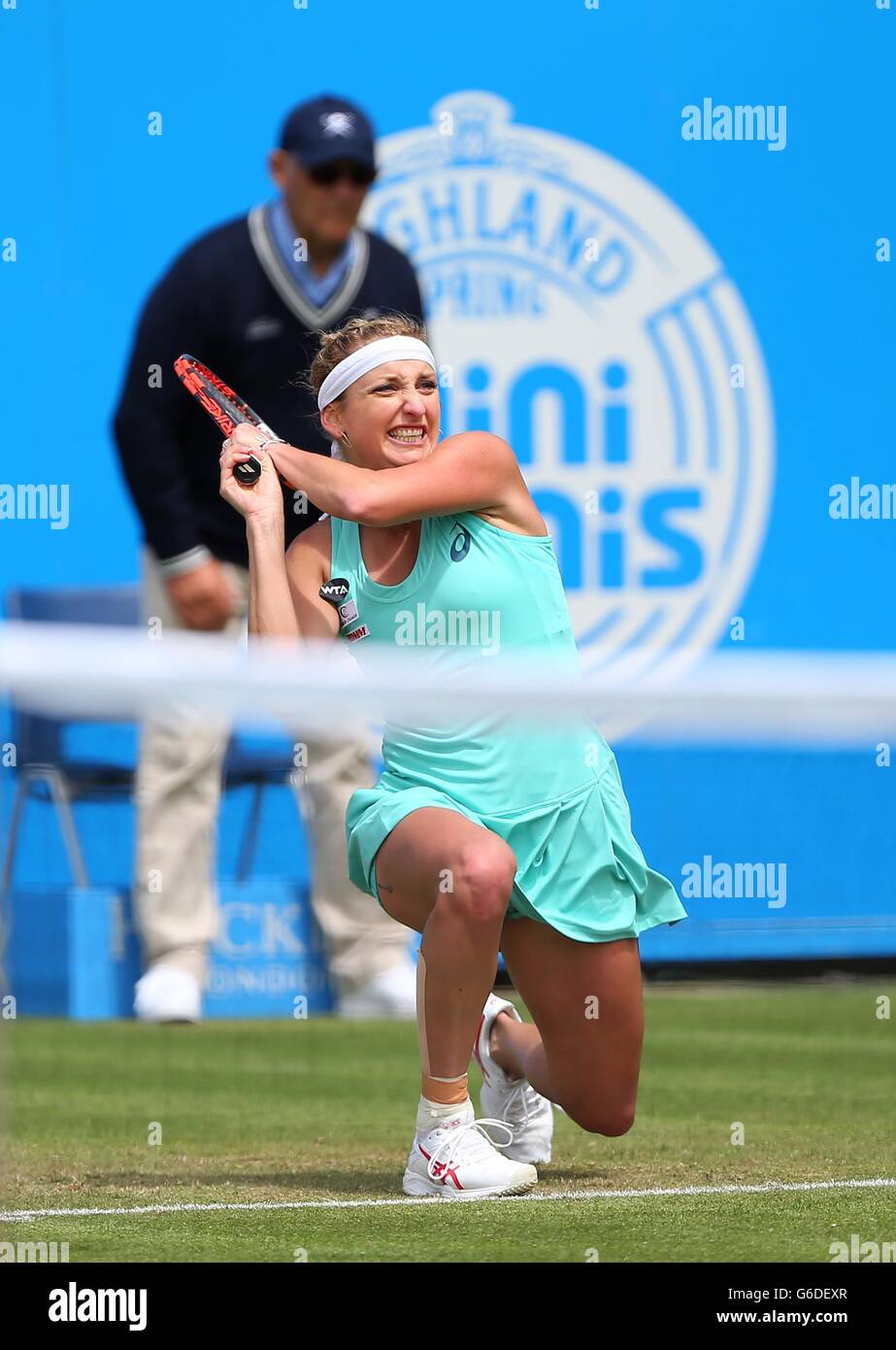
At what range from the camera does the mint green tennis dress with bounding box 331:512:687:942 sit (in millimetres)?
3807

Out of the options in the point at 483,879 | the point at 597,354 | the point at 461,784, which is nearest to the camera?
the point at 483,879

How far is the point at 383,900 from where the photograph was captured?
3.85m

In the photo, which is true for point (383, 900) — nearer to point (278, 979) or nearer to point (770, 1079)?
point (770, 1079)

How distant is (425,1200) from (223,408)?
1.43 meters

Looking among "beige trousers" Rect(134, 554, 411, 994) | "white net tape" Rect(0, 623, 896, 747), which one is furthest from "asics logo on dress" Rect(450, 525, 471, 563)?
"beige trousers" Rect(134, 554, 411, 994)

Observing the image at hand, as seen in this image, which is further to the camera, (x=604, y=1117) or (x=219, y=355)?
(x=219, y=355)

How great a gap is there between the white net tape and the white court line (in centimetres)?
136

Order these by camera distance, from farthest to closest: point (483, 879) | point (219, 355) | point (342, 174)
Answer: point (219, 355) → point (342, 174) → point (483, 879)

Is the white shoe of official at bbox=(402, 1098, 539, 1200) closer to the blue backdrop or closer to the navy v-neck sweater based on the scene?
the navy v-neck sweater

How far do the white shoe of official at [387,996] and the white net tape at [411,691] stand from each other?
3.58 m

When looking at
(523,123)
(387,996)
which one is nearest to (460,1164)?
A: (387,996)

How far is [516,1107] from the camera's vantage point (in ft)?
13.7

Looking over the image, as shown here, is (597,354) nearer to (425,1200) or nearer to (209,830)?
(209,830)

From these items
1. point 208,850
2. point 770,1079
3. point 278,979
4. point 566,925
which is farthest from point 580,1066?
point 208,850
